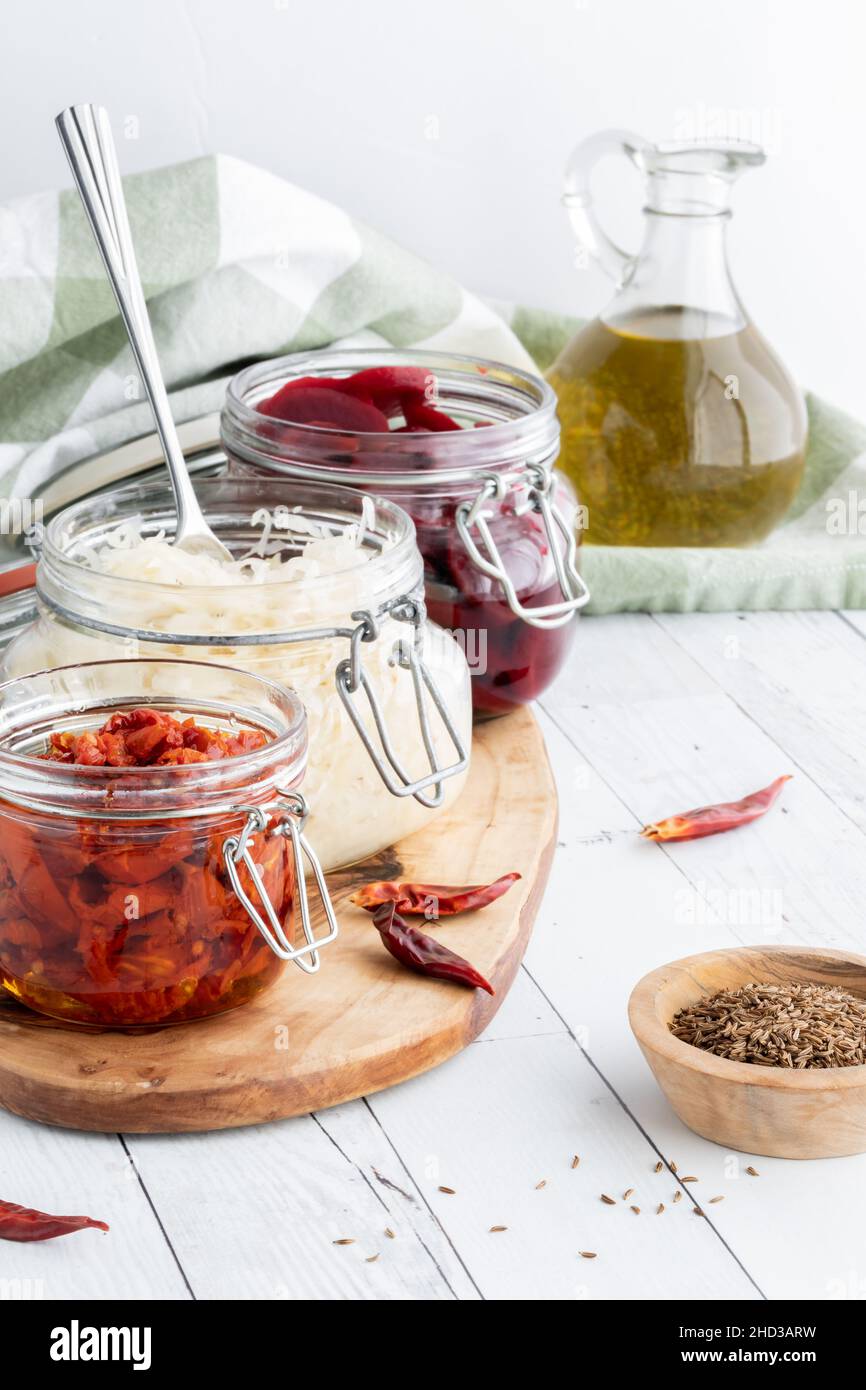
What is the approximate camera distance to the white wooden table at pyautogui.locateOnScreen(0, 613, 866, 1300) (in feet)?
3.24

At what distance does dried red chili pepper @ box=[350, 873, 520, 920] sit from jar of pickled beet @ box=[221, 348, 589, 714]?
28 centimetres

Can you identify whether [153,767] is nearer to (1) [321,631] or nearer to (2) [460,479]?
(1) [321,631]

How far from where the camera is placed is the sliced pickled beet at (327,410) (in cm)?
159

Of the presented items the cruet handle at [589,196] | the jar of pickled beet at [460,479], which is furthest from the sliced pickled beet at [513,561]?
the cruet handle at [589,196]

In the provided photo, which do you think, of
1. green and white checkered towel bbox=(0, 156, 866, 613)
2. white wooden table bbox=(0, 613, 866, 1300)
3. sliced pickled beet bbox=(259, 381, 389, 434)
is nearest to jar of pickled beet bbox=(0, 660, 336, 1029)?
white wooden table bbox=(0, 613, 866, 1300)

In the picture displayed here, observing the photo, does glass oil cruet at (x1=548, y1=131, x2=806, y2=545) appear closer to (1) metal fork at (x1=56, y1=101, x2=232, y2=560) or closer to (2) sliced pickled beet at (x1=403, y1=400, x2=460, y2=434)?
(2) sliced pickled beet at (x1=403, y1=400, x2=460, y2=434)

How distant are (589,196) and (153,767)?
1.27 metres

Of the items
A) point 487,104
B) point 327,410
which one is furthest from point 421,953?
point 487,104

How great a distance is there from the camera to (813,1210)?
104 centimetres

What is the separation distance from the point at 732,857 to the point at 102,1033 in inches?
24.0

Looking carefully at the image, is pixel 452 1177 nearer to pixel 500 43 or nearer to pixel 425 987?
pixel 425 987

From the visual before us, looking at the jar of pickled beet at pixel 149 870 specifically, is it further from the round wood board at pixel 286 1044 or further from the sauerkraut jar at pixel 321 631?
the sauerkraut jar at pixel 321 631

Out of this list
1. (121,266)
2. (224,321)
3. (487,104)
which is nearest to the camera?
(121,266)

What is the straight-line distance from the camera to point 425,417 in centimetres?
162
